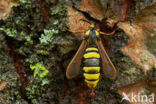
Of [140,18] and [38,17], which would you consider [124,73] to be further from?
[38,17]

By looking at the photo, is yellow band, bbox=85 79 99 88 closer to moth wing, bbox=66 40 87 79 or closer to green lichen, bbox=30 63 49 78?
moth wing, bbox=66 40 87 79

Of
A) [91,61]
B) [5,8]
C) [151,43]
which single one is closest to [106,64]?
[91,61]

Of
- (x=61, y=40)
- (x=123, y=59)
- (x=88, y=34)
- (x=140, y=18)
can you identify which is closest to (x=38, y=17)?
(x=61, y=40)

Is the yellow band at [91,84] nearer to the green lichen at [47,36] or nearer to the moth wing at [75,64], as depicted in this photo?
the moth wing at [75,64]

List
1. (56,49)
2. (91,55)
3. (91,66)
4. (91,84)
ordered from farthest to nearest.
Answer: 1. (91,55)
2. (91,66)
3. (56,49)
4. (91,84)

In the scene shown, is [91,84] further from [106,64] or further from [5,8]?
[5,8]

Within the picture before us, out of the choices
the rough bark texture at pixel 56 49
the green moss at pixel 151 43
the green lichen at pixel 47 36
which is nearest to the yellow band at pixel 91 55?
the rough bark texture at pixel 56 49
